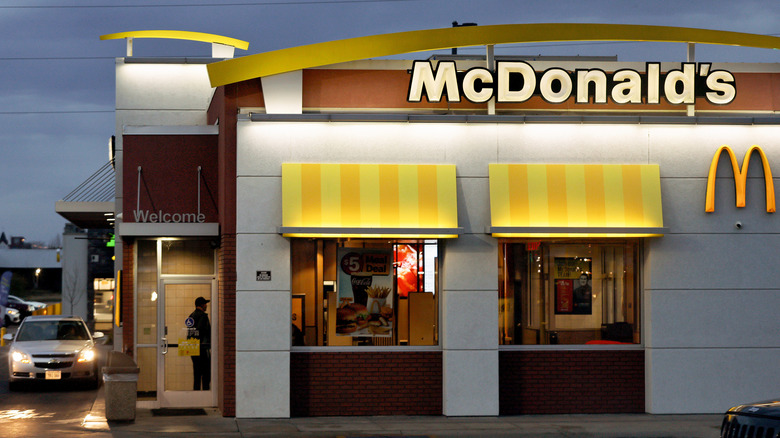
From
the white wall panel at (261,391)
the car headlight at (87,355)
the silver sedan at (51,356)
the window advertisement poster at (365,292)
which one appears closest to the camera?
the white wall panel at (261,391)

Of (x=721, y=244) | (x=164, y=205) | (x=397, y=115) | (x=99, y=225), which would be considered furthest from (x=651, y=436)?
(x=99, y=225)

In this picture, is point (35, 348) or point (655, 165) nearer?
point (655, 165)

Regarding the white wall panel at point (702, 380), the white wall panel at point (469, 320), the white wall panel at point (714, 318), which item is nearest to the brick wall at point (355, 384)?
the white wall panel at point (469, 320)

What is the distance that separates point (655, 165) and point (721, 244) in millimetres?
1805

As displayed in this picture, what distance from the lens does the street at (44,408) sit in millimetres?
13969

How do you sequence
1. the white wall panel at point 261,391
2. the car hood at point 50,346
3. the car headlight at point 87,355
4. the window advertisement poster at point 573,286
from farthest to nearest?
the car headlight at point 87,355 < the car hood at point 50,346 < the window advertisement poster at point 573,286 < the white wall panel at point 261,391

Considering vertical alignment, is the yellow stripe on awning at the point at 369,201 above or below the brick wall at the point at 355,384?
above

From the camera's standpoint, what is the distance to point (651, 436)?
13.2 metres

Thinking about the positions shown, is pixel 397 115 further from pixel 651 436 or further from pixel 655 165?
pixel 651 436

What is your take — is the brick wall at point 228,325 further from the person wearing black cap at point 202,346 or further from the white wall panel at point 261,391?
the person wearing black cap at point 202,346

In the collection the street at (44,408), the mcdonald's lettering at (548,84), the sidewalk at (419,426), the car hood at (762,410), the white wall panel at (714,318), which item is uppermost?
the mcdonald's lettering at (548,84)

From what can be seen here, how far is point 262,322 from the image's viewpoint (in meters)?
14.7

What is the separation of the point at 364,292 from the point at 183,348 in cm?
377

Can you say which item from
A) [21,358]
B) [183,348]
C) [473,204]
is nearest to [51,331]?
[21,358]
